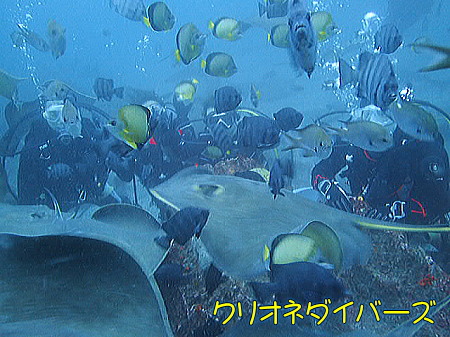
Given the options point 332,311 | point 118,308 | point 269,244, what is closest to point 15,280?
point 118,308

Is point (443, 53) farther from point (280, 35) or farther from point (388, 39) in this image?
point (280, 35)

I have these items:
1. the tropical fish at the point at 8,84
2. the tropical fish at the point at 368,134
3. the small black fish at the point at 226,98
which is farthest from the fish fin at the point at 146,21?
the tropical fish at the point at 8,84

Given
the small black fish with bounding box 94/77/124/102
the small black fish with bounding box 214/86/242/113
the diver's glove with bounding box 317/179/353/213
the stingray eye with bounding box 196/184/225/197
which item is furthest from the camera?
the small black fish with bounding box 94/77/124/102

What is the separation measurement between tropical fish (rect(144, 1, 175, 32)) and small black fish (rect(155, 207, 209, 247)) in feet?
9.68

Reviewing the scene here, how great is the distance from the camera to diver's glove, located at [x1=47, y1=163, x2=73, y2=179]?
421 centimetres

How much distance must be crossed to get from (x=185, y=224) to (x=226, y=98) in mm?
2165

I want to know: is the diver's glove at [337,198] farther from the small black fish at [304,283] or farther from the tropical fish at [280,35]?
the tropical fish at [280,35]

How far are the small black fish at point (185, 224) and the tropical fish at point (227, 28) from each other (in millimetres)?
3551

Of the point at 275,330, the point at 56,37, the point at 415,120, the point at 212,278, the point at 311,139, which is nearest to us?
the point at 275,330

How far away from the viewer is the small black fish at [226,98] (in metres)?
3.85

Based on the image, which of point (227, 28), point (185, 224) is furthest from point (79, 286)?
point (227, 28)

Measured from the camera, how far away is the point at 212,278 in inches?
90.0

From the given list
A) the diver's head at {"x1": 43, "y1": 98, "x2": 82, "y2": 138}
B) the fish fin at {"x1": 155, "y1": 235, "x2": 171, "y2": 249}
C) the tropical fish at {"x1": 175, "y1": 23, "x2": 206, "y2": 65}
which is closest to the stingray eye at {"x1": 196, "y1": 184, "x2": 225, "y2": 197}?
the fish fin at {"x1": 155, "y1": 235, "x2": 171, "y2": 249}

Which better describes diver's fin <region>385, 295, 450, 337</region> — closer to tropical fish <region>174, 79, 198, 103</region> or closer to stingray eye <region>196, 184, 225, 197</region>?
stingray eye <region>196, 184, 225, 197</region>
